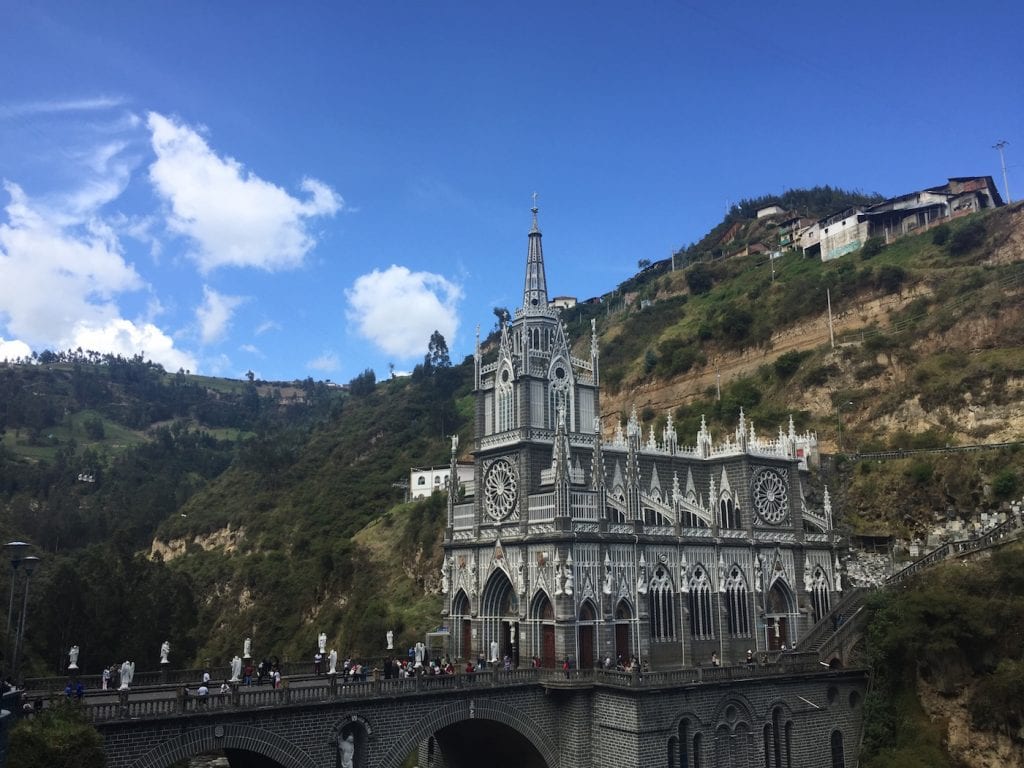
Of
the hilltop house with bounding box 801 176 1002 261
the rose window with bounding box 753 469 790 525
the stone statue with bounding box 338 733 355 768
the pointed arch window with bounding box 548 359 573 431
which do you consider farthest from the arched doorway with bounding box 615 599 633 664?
the hilltop house with bounding box 801 176 1002 261

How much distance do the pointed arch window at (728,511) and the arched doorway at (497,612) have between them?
1156cm

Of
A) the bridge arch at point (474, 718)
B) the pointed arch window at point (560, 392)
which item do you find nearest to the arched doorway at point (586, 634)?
the bridge arch at point (474, 718)

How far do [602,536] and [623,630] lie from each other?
4400 mm

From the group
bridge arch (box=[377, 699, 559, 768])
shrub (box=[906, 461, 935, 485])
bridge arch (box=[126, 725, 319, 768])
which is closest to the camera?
bridge arch (box=[126, 725, 319, 768])

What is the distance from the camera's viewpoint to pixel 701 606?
128 feet

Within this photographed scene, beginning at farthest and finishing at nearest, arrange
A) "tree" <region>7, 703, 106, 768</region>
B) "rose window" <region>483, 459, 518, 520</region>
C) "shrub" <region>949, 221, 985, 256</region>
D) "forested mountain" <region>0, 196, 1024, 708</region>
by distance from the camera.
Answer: "shrub" <region>949, 221, 985, 256</region> → "forested mountain" <region>0, 196, 1024, 708</region> → "rose window" <region>483, 459, 518, 520</region> → "tree" <region>7, 703, 106, 768</region>

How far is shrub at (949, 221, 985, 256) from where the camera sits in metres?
72.2

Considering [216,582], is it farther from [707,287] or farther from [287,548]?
[707,287]

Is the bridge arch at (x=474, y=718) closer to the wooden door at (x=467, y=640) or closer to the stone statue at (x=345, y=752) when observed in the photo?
the stone statue at (x=345, y=752)

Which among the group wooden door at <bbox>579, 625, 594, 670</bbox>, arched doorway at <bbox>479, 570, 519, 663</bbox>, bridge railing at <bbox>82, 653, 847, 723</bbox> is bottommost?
bridge railing at <bbox>82, 653, 847, 723</bbox>

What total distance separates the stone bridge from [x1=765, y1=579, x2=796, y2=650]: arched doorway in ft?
13.9

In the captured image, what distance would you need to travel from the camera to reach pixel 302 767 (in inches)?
1047

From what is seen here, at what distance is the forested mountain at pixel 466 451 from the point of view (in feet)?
162

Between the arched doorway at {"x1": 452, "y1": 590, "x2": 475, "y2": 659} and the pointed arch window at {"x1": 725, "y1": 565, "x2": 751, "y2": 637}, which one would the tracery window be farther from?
the pointed arch window at {"x1": 725, "y1": 565, "x2": 751, "y2": 637}
